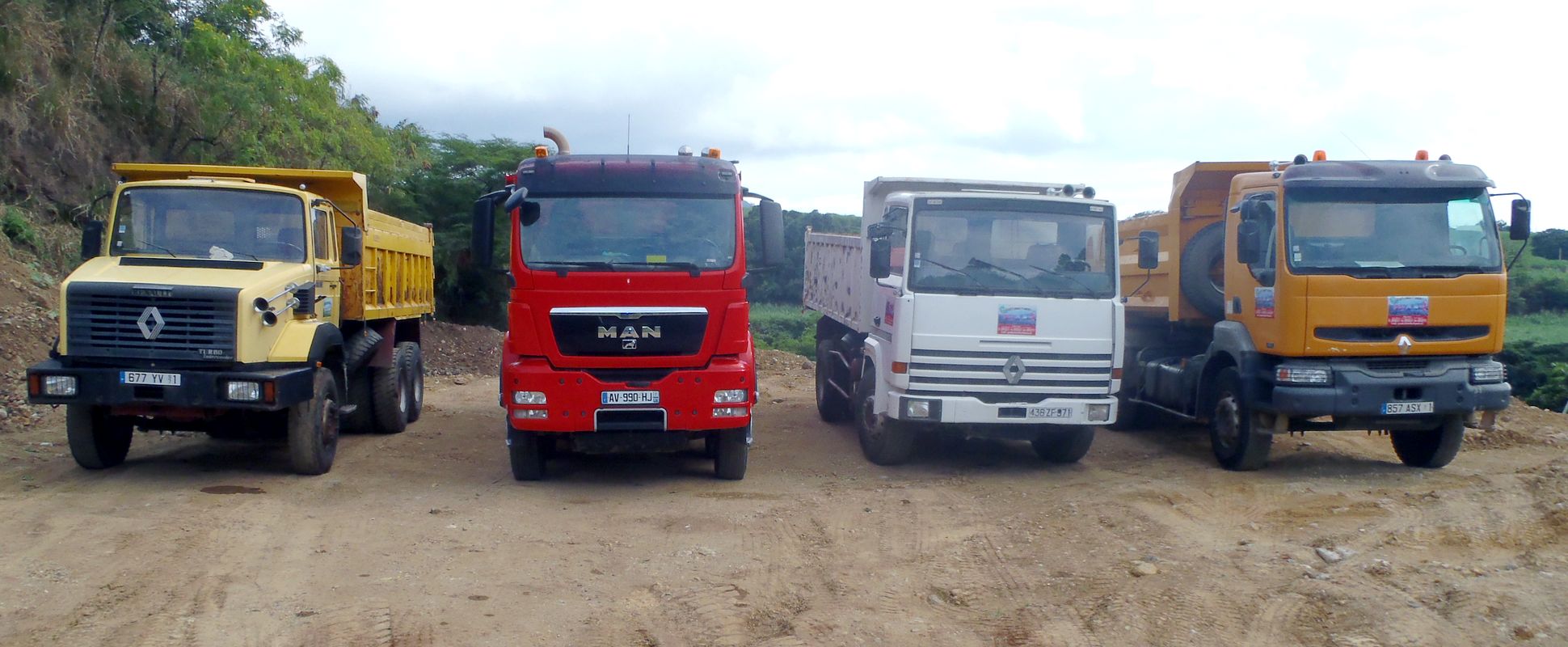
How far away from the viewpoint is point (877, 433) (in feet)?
33.7

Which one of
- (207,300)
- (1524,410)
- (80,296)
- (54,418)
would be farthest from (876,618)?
(1524,410)

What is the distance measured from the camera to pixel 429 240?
14641mm

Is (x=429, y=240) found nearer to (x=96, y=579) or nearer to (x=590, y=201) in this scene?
(x=590, y=201)

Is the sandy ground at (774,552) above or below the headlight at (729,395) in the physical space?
below

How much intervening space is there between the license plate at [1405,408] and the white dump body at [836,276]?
4.62 meters

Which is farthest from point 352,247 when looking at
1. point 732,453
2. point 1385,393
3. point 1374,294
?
point 1385,393

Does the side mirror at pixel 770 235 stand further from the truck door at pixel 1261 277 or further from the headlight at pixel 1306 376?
the headlight at pixel 1306 376

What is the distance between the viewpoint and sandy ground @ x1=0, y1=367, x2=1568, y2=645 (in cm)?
561

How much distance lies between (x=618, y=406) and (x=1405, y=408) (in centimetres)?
640

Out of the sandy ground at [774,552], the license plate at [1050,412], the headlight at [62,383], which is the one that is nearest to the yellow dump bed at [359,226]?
the sandy ground at [774,552]

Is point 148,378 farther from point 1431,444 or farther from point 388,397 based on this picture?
point 1431,444

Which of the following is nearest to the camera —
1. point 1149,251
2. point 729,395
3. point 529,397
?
point 529,397

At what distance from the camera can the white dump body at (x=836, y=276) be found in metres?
11.8

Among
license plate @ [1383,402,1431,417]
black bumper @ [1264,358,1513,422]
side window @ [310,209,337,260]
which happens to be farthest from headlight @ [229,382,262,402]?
license plate @ [1383,402,1431,417]
